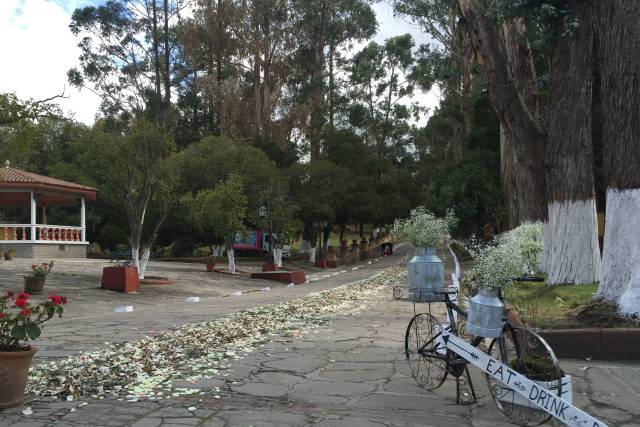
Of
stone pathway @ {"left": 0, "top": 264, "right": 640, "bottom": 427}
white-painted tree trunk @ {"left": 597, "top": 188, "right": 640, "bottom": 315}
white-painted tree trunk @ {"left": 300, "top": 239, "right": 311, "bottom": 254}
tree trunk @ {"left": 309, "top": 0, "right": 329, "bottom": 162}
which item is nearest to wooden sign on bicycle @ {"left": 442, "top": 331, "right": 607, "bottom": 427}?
stone pathway @ {"left": 0, "top": 264, "right": 640, "bottom": 427}

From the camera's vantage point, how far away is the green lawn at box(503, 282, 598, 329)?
25.1 feet

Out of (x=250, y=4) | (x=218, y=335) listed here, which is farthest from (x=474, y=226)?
(x=218, y=335)

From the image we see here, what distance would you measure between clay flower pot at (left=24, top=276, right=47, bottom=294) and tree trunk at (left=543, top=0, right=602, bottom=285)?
11837 millimetres

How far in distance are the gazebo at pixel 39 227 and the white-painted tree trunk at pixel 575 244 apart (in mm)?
22715

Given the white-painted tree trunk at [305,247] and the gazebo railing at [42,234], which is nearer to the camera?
the gazebo railing at [42,234]

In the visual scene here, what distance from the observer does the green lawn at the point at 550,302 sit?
7.65 m

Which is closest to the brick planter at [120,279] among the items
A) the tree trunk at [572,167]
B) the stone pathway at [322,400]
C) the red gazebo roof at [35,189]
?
the red gazebo roof at [35,189]

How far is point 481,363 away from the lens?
4.62 metres

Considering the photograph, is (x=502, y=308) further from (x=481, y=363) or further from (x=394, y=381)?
(x=394, y=381)

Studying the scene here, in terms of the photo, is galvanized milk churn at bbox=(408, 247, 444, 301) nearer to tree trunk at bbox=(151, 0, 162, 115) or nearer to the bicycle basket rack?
the bicycle basket rack

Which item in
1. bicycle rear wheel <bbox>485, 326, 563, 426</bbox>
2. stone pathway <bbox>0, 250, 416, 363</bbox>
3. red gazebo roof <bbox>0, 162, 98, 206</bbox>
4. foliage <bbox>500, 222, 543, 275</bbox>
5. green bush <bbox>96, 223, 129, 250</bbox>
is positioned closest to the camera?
bicycle rear wheel <bbox>485, 326, 563, 426</bbox>

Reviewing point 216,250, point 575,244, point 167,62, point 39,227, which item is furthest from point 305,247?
point 575,244

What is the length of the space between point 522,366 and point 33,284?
13.5 meters

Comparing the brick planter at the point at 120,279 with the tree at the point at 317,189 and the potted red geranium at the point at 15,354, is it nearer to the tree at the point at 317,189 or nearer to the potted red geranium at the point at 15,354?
the potted red geranium at the point at 15,354
